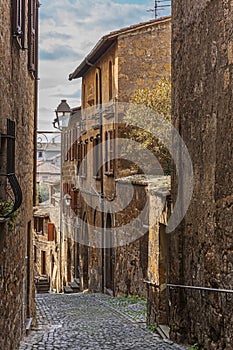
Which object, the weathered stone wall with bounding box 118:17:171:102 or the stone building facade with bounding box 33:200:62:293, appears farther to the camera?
the stone building facade with bounding box 33:200:62:293

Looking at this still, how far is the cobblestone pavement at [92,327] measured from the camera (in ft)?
32.8

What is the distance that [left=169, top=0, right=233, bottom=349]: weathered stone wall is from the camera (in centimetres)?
733

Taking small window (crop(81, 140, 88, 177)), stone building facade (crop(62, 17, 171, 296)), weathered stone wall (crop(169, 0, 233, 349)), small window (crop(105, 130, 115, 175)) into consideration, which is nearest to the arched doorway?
stone building facade (crop(62, 17, 171, 296))

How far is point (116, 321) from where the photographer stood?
13.3m

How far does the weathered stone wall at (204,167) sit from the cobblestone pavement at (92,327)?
1.00 meters

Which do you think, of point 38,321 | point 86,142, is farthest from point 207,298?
point 86,142

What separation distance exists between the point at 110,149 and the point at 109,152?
12.9 inches

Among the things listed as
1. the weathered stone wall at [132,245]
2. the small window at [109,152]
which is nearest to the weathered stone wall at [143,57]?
the small window at [109,152]

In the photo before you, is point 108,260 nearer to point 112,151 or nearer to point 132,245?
point 112,151

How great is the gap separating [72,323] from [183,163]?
533cm

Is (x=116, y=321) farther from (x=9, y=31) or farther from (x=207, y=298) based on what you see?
(x=9, y=31)

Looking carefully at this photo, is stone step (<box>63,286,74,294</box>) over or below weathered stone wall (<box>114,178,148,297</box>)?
below

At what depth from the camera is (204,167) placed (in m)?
8.26

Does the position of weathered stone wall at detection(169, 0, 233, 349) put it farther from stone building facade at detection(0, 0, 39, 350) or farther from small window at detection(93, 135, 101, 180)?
small window at detection(93, 135, 101, 180)
